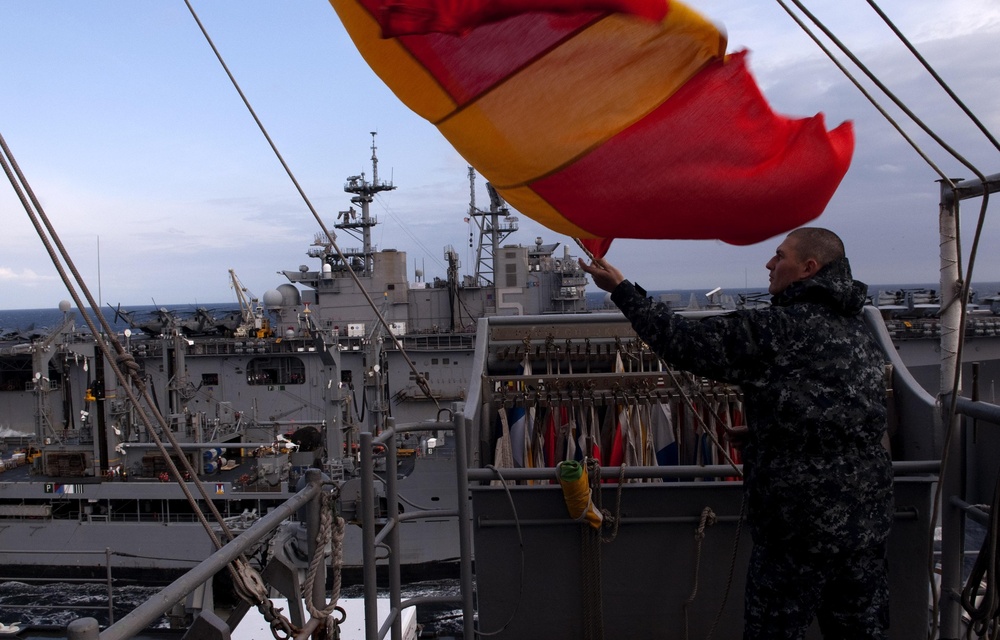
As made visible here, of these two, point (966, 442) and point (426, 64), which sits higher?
point (426, 64)

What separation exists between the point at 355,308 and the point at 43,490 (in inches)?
526

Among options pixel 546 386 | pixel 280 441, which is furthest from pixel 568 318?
pixel 280 441

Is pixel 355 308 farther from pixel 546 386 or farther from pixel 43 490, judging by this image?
pixel 546 386

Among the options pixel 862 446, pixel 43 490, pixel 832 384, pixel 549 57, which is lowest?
pixel 43 490

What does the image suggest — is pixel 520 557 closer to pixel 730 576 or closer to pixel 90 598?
pixel 730 576

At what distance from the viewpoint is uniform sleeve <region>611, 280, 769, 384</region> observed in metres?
2.26

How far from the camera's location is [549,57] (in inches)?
117

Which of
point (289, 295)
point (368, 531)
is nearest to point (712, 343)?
point (368, 531)

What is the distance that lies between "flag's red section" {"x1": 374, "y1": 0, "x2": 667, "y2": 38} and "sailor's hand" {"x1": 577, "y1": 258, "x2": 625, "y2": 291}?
1.06m

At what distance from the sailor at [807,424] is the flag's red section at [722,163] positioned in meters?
0.56

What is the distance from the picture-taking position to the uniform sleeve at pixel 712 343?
88.8 inches

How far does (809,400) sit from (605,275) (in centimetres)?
78

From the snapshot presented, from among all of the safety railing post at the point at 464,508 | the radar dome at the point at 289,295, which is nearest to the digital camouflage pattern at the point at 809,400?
the safety railing post at the point at 464,508

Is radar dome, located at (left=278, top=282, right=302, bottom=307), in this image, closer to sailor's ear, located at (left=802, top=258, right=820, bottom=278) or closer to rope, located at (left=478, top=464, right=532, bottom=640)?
rope, located at (left=478, top=464, right=532, bottom=640)
